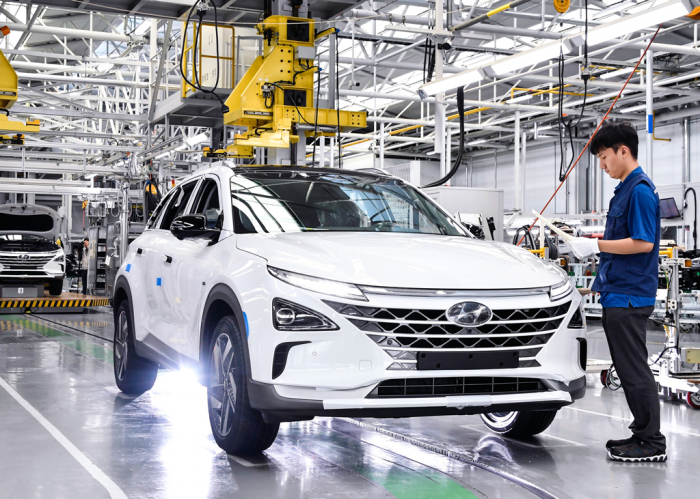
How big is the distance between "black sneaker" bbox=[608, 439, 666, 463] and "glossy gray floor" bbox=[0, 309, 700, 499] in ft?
0.19

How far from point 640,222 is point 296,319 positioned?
6.85ft

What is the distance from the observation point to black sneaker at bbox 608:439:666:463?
448 cm

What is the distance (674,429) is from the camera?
5703 millimetres

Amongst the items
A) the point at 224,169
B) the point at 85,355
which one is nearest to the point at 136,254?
the point at 224,169

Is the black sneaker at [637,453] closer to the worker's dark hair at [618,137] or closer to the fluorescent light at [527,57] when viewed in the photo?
the worker's dark hair at [618,137]

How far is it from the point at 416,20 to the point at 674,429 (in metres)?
10.4

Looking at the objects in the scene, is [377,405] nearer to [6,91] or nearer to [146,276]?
[146,276]

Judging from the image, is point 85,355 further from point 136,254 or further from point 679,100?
point 679,100

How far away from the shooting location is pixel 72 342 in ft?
36.7

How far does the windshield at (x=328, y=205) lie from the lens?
4.66m

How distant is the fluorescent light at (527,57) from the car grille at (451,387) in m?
5.81

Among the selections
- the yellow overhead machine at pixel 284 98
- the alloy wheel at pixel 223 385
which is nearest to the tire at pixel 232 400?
the alloy wheel at pixel 223 385

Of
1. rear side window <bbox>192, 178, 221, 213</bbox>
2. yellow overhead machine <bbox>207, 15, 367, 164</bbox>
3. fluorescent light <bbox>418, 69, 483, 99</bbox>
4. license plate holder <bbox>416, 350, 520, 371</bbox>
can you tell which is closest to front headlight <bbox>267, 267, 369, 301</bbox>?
license plate holder <bbox>416, 350, 520, 371</bbox>

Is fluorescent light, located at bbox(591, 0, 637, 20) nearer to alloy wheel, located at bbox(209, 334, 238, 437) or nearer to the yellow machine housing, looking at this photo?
the yellow machine housing
